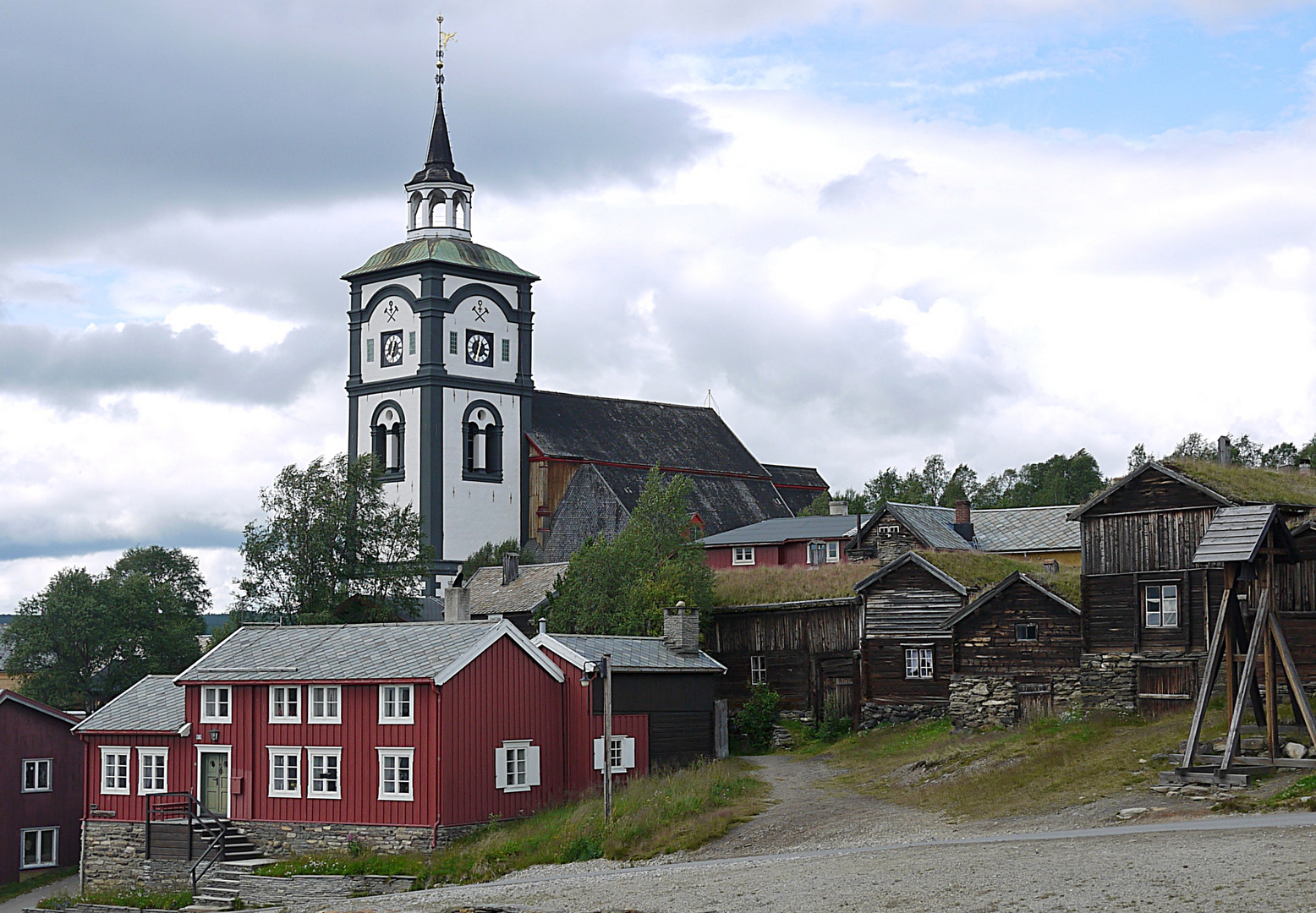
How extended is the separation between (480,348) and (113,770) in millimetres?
48350

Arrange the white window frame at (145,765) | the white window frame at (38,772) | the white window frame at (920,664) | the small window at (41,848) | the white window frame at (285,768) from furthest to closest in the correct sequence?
the white window frame at (38,772)
the small window at (41,848)
the white window frame at (920,664)
the white window frame at (145,765)
the white window frame at (285,768)

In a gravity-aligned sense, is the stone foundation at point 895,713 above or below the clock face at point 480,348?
below

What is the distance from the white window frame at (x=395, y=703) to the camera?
4147cm

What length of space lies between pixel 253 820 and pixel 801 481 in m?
72.1

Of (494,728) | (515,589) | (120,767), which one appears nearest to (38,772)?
(120,767)

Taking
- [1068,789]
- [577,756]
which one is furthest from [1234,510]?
[577,756]

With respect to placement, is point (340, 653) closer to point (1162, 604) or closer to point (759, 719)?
point (759, 719)

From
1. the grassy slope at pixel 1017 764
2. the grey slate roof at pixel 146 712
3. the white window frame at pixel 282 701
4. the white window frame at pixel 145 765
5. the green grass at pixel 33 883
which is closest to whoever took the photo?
the grassy slope at pixel 1017 764

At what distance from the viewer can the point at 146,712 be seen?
47.5 metres

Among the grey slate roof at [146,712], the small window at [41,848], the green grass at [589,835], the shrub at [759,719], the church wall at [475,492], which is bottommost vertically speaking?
the small window at [41,848]

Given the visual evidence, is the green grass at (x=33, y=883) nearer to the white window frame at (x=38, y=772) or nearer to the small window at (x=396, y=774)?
the white window frame at (x=38, y=772)

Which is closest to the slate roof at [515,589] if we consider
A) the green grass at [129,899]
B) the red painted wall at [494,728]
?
the red painted wall at [494,728]

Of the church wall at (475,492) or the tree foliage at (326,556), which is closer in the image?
the tree foliage at (326,556)

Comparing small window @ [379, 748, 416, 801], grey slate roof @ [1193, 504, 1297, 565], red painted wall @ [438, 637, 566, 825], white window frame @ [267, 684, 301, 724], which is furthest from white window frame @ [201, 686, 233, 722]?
grey slate roof @ [1193, 504, 1297, 565]
